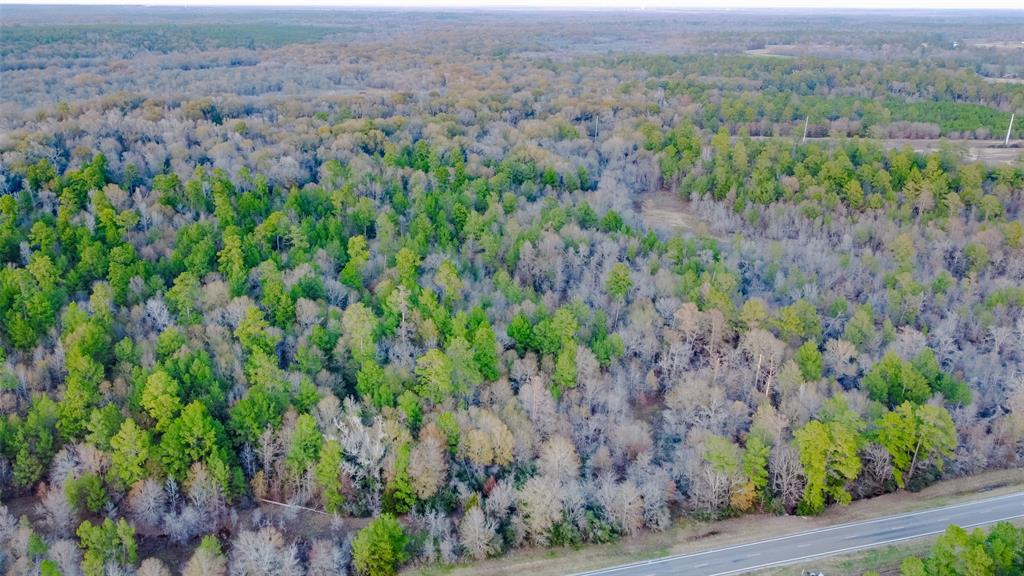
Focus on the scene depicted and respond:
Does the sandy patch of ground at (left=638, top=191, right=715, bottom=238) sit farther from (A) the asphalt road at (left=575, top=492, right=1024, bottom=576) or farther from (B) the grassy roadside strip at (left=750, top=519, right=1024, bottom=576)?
(B) the grassy roadside strip at (left=750, top=519, right=1024, bottom=576)

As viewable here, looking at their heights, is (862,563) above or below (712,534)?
above

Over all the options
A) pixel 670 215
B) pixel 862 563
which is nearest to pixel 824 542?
pixel 862 563

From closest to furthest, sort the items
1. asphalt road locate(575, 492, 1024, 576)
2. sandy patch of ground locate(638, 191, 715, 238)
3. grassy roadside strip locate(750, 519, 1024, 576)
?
grassy roadside strip locate(750, 519, 1024, 576)
asphalt road locate(575, 492, 1024, 576)
sandy patch of ground locate(638, 191, 715, 238)

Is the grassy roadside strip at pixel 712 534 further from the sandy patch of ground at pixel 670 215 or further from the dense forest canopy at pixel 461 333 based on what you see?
the sandy patch of ground at pixel 670 215

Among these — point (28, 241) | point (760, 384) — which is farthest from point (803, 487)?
point (28, 241)

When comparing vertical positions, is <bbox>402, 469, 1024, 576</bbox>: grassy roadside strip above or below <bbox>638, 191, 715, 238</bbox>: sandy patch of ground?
below

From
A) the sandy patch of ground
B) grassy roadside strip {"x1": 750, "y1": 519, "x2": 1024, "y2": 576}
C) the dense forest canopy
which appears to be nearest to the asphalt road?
grassy roadside strip {"x1": 750, "y1": 519, "x2": 1024, "y2": 576}

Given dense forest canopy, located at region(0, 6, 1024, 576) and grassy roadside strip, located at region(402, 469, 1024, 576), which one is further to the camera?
dense forest canopy, located at region(0, 6, 1024, 576)

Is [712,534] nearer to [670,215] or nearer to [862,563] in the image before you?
[862,563]
